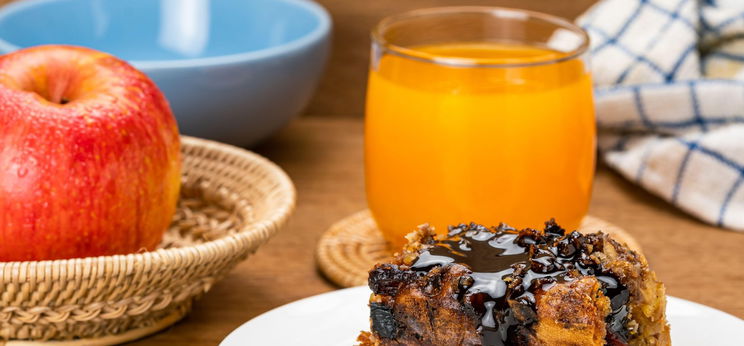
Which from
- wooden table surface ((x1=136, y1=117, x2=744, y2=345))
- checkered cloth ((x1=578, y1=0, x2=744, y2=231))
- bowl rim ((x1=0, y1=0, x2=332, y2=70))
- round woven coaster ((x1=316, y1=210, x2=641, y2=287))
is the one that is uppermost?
bowl rim ((x1=0, y1=0, x2=332, y2=70))

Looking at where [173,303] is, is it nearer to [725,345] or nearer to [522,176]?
[522,176]

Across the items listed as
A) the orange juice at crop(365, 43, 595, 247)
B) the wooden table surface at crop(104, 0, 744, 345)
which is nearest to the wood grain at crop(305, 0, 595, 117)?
the wooden table surface at crop(104, 0, 744, 345)

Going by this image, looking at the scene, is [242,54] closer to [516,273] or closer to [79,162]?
[79,162]

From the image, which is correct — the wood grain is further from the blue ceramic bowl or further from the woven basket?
the woven basket

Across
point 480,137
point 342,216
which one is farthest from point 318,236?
point 480,137

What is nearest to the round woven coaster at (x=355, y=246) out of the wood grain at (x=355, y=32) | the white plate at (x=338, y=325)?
the white plate at (x=338, y=325)
